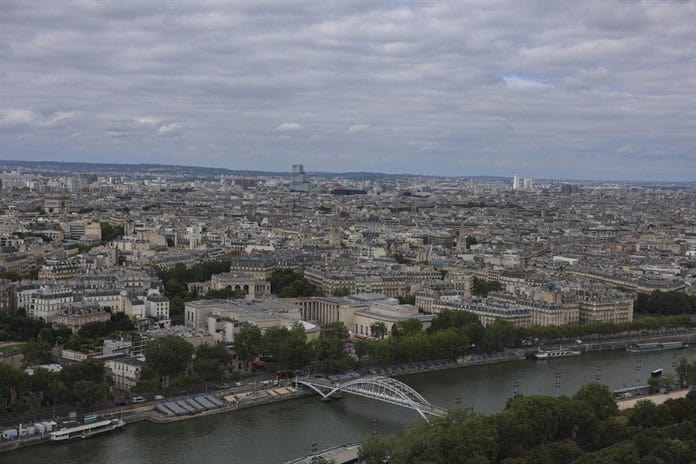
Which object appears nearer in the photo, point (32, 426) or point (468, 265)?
point (32, 426)

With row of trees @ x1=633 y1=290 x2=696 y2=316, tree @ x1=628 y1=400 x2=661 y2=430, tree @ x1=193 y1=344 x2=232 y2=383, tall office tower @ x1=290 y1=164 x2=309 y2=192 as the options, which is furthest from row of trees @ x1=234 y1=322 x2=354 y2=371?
tall office tower @ x1=290 y1=164 x2=309 y2=192

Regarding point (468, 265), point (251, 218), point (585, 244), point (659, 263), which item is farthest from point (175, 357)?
point (251, 218)

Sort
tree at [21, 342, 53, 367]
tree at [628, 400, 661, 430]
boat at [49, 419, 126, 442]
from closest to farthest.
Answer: boat at [49, 419, 126, 442]
tree at [628, 400, 661, 430]
tree at [21, 342, 53, 367]

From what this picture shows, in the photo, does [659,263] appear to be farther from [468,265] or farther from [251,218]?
[251,218]

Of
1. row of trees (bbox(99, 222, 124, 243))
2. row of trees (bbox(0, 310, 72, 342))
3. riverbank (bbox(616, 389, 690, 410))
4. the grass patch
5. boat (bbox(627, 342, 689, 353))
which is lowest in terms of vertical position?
boat (bbox(627, 342, 689, 353))

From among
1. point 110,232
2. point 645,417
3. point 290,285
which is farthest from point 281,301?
point 110,232

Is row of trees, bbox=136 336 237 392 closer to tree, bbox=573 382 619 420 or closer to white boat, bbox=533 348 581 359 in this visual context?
tree, bbox=573 382 619 420
